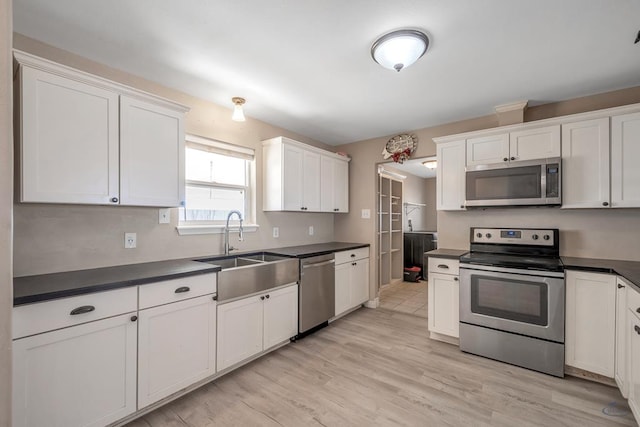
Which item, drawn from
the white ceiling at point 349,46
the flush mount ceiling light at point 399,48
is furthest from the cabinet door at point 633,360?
the flush mount ceiling light at point 399,48

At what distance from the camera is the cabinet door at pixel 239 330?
2238mm

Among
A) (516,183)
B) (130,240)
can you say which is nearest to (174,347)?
(130,240)

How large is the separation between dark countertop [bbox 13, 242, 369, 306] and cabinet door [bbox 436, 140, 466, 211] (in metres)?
2.52

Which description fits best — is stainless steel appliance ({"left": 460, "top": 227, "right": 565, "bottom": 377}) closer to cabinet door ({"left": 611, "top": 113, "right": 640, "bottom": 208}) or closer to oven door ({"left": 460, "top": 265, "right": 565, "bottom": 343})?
oven door ({"left": 460, "top": 265, "right": 565, "bottom": 343})

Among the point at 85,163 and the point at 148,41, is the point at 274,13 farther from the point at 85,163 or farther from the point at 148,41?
the point at 85,163

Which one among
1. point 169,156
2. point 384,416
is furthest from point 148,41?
point 384,416

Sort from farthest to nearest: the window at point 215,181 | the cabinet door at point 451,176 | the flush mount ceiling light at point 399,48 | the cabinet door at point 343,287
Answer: the cabinet door at point 343,287 → the cabinet door at point 451,176 → the window at point 215,181 → the flush mount ceiling light at point 399,48

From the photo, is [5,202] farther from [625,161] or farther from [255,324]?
[625,161]

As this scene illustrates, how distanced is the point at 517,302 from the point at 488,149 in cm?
153

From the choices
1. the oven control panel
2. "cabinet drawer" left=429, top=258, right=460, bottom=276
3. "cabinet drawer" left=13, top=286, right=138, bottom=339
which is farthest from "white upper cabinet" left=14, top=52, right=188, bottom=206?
the oven control panel

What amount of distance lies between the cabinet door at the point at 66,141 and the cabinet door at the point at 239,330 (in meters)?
1.21

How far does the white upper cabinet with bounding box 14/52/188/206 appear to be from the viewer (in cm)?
162

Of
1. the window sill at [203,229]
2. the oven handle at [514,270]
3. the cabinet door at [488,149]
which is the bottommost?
the oven handle at [514,270]

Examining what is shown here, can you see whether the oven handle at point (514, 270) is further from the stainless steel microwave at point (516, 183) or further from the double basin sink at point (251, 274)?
the double basin sink at point (251, 274)
